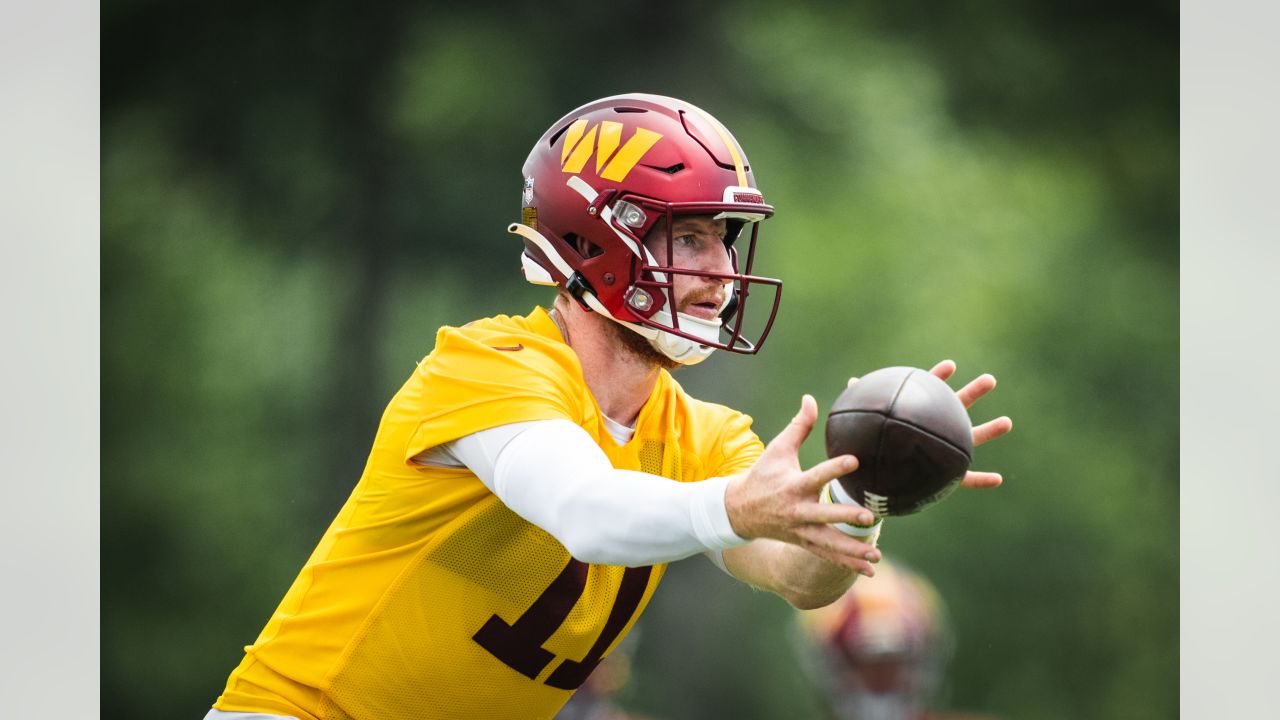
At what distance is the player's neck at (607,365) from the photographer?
7.39ft

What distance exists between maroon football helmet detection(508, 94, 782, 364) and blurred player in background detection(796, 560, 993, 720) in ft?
7.29

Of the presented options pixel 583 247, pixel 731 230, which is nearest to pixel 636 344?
pixel 583 247

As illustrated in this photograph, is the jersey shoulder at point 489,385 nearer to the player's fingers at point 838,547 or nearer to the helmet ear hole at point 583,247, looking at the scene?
the helmet ear hole at point 583,247

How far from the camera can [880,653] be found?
169 inches

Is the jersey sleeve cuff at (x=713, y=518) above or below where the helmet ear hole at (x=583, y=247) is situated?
below

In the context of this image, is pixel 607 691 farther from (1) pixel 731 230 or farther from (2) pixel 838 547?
(2) pixel 838 547

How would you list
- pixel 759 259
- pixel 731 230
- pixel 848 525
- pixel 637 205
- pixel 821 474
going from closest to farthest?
pixel 821 474 < pixel 848 525 < pixel 637 205 < pixel 731 230 < pixel 759 259

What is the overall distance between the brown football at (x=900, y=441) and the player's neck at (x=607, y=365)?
0.60 m

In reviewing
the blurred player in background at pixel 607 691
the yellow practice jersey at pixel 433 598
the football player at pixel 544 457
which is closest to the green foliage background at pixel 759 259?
the blurred player in background at pixel 607 691

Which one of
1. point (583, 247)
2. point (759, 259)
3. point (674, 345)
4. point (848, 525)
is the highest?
point (759, 259)

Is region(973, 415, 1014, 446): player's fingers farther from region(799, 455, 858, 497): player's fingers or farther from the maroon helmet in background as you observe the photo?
the maroon helmet in background

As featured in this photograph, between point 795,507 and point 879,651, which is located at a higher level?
point 795,507

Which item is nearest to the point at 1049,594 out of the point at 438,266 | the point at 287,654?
the point at 438,266

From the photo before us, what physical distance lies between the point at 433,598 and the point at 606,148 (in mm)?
812
